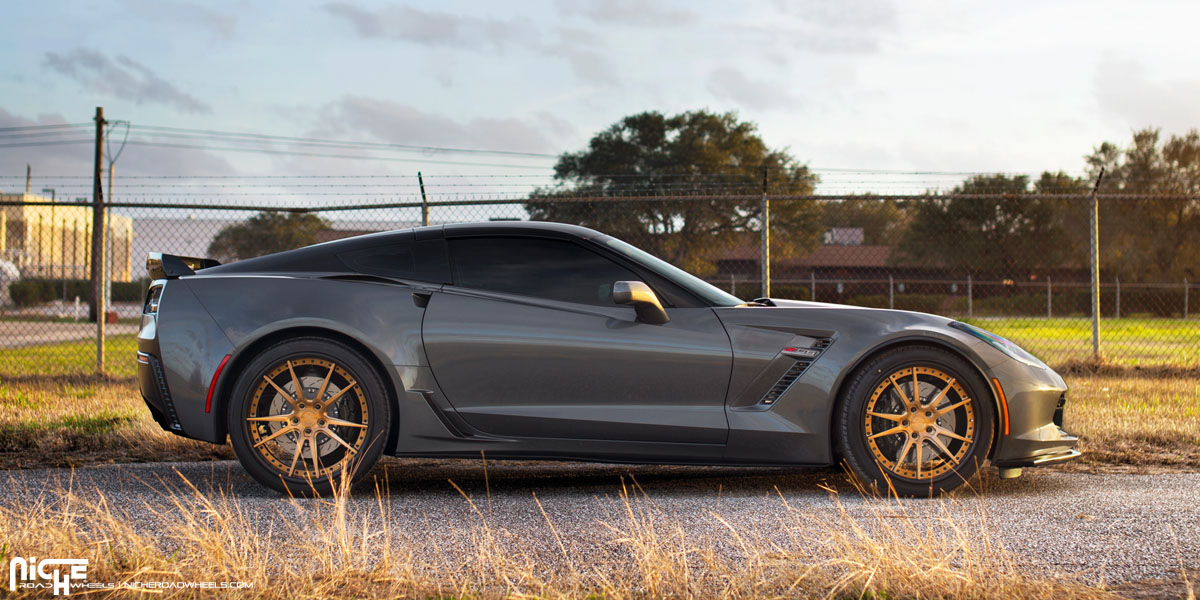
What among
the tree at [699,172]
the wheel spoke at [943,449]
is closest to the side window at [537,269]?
the wheel spoke at [943,449]

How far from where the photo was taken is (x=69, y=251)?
6894 cm

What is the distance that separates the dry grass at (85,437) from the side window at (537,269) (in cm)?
239

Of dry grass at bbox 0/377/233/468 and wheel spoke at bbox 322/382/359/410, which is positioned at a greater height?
wheel spoke at bbox 322/382/359/410

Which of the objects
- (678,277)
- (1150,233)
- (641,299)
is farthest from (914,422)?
(1150,233)

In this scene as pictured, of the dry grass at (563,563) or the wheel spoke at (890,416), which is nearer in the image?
the dry grass at (563,563)

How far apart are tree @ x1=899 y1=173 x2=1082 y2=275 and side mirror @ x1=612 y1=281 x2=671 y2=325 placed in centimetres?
4354

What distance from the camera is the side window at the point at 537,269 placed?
4.48 meters

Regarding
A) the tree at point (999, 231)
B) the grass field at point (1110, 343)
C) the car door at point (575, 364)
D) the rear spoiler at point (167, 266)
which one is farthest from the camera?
the tree at point (999, 231)

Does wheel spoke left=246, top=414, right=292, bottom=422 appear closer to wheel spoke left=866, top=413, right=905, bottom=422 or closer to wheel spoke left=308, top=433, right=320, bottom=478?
wheel spoke left=308, top=433, right=320, bottom=478

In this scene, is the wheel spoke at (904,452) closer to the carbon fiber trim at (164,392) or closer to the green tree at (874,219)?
the carbon fiber trim at (164,392)

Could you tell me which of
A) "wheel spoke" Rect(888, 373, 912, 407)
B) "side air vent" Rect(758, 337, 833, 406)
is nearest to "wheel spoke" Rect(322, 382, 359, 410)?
"side air vent" Rect(758, 337, 833, 406)

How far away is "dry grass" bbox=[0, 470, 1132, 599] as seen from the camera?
282cm

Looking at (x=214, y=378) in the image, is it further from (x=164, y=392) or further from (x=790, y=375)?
(x=790, y=375)

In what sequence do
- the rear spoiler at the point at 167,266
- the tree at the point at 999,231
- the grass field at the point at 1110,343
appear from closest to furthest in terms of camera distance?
the rear spoiler at the point at 167,266, the grass field at the point at 1110,343, the tree at the point at 999,231
